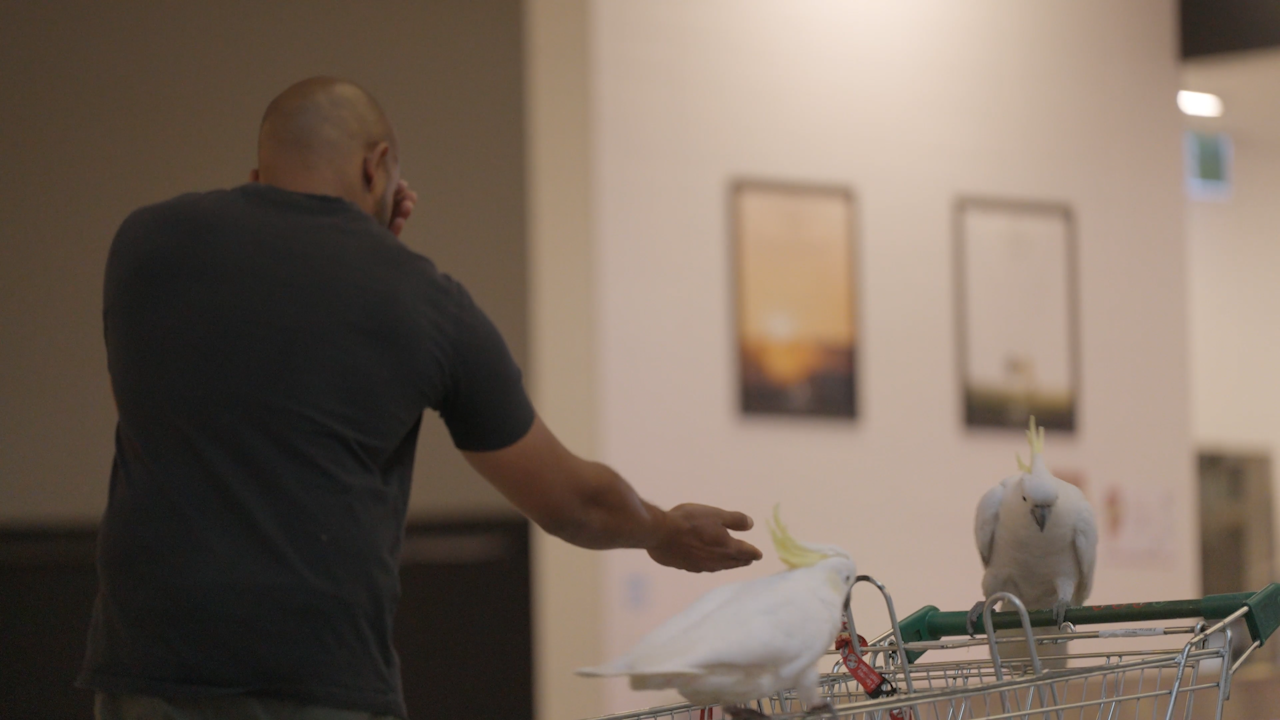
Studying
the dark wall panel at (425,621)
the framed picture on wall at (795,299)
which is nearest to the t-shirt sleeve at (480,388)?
the dark wall panel at (425,621)

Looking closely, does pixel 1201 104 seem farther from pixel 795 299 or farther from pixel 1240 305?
pixel 795 299

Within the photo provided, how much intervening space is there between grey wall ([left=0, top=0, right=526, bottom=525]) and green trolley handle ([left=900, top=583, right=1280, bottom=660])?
5.67 feet

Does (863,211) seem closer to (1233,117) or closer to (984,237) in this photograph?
(984,237)

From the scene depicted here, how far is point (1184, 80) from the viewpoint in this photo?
4320 millimetres

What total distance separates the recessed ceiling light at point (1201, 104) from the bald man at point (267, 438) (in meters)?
4.31

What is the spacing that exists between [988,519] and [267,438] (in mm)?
1080

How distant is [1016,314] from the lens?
3746 millimetres

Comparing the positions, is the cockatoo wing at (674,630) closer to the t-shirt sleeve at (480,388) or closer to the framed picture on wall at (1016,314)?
the t-shirt sleeve at (480,388)

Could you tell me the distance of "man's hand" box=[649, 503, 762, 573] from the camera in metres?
1.18

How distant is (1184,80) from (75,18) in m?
3.48

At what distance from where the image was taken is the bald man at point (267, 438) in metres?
0.93

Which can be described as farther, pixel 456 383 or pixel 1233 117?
pixel 1233 117

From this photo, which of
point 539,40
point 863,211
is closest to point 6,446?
point 539,40

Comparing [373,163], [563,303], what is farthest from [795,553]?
[563,303]
